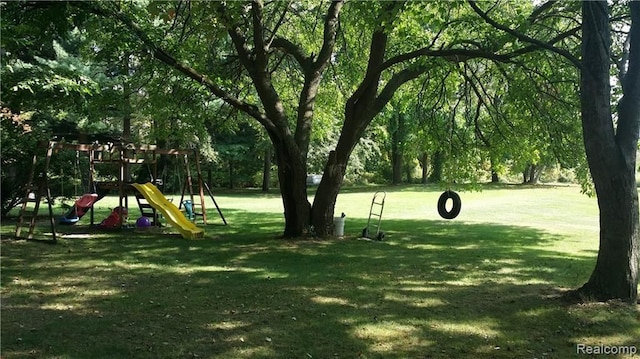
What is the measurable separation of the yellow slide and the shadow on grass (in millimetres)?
1227

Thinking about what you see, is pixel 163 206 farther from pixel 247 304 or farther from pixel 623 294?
pixel 623 294

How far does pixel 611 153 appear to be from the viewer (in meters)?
6.09

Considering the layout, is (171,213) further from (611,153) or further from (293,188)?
(611,153)

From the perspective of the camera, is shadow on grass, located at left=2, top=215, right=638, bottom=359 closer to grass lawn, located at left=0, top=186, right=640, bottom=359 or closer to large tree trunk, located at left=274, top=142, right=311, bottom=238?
grass lawn, located at left=0, top=186, right=640, bottom=359

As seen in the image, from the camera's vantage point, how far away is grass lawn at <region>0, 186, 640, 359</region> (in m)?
4.93

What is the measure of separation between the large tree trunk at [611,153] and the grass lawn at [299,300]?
1.23 feet

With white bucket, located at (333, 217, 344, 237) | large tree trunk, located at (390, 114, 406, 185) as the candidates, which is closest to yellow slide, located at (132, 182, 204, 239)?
white bucket, located at (333, 217, 344, 237)

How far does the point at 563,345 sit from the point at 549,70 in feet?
23.5

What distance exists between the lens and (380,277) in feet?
27.0

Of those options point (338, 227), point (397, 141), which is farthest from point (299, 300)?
point (397, 141)

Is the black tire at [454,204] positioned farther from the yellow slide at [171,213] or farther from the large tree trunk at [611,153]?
the large tree trunk at [611,153]

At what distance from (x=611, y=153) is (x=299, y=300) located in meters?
4.07

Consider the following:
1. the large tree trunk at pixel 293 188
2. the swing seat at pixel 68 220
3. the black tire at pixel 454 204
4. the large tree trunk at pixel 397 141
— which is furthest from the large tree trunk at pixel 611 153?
the large tree trunk at pixel 397 141

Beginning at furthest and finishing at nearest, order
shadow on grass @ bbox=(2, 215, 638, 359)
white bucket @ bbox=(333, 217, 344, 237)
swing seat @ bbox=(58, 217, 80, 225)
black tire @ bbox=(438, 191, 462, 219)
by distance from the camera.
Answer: swing seat @ bbox=(58, 217, 80, 225)
white bucket @ bbox=(333, 217, 344, 237)
black tire @ bbox=(438, 191, 462, 219)
shadow on grass @ bbox=(2, 215, 638, 359)
